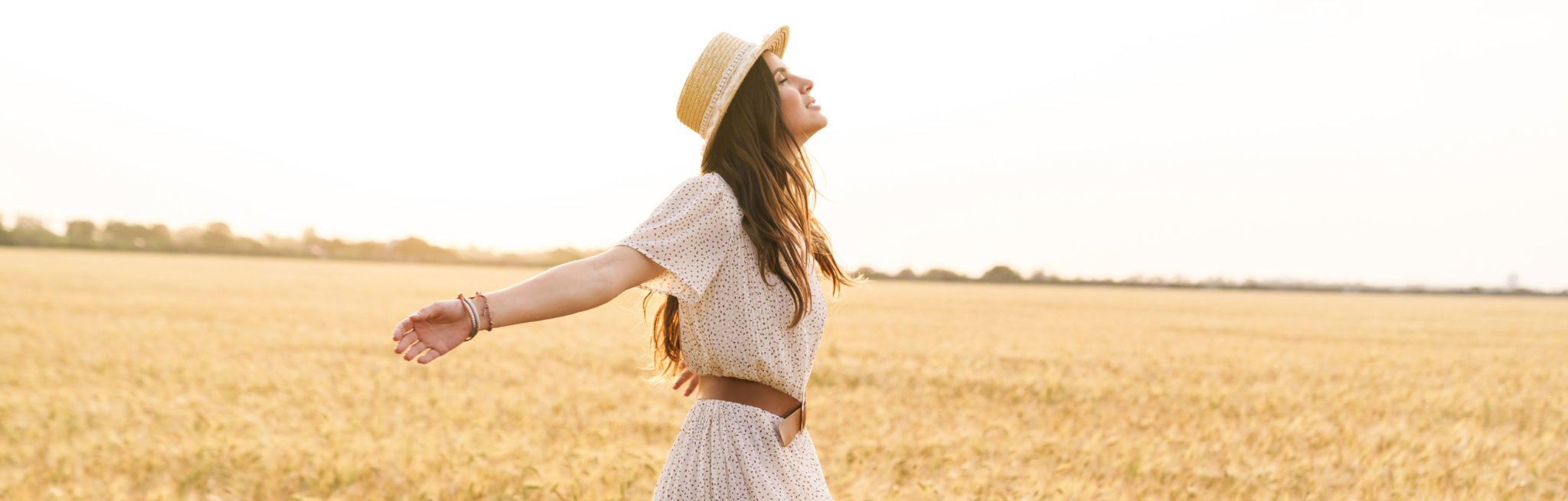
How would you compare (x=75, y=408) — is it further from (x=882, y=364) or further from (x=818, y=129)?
(x=882, y=364)

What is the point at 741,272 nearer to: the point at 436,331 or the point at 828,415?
the point at 436,331

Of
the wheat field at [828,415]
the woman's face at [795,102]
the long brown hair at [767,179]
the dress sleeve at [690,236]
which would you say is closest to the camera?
the dress sleeve at [690,236]

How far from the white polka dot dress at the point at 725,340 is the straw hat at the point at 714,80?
15cm

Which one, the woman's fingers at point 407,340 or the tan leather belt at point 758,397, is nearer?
the woman's fingers at point 407,340

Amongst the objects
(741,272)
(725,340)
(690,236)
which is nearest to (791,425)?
(725,340)

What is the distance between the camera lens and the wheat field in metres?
4.64

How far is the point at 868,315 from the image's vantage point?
69.4ft

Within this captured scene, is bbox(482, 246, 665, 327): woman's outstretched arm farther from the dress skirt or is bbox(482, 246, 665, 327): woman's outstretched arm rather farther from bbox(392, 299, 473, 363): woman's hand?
the dress skirt

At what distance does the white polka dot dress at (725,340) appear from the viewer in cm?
198

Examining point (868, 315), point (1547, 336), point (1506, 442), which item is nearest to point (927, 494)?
point (1506, 442)

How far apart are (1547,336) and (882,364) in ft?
57.7

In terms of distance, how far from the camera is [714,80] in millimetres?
2156

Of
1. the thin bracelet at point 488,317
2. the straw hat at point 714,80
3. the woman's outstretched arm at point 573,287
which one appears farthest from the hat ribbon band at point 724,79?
the thin bracelet at point 488,317

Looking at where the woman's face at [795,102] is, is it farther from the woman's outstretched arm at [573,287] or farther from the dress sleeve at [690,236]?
the woman's outstretched arm at [573,287]
